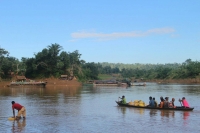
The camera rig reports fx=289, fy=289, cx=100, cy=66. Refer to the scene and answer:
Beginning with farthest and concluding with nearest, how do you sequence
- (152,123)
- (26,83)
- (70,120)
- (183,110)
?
(26,83)
(183,110)
(70,120)
(152,123)

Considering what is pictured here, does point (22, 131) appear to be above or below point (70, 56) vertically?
below

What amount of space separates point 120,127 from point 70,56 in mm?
84144

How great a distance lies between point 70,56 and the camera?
4006 inches

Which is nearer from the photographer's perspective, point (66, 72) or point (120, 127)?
point (120, 127)

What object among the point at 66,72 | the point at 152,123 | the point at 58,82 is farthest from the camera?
the point at 66,72

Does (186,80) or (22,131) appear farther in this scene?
(186,80)

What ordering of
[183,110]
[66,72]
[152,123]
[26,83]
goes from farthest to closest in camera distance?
[66,72] → [26,83] → [183,110] → [152,123]

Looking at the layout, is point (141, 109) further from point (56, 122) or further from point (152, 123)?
point (56, 122)

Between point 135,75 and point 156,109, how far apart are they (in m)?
145

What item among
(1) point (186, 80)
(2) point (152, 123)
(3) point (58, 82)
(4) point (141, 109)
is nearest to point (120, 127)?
(2) point (152, 123)

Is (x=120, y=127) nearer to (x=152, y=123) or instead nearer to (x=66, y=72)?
(x=152, y=123)

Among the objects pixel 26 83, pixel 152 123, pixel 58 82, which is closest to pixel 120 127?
pixel 152 123

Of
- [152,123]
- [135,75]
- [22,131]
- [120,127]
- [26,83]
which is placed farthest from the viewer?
[135,75]

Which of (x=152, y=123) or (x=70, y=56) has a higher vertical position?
(x=70, y=56)
